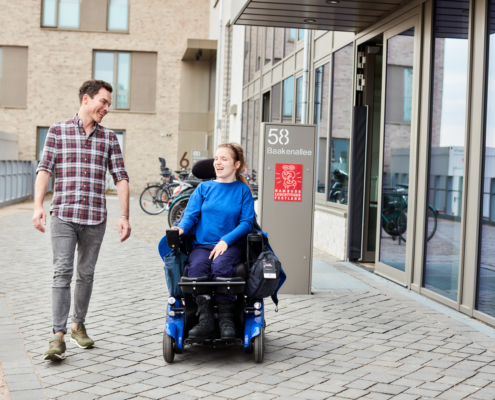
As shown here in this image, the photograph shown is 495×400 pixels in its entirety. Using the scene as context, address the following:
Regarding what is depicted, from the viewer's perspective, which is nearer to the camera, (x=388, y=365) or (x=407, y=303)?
(x=388, y=365)

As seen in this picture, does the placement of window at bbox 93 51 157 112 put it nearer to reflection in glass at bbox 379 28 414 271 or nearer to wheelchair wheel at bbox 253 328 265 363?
reflection in glass at bbox 379 28 414 271

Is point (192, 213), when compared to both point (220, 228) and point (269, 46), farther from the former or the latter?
point (269, 46)

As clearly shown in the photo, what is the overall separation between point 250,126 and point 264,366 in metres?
12.9

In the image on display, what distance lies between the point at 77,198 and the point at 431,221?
144 inches

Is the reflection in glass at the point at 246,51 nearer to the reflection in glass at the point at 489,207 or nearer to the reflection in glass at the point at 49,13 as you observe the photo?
the reflection in glass at the point at 489,207

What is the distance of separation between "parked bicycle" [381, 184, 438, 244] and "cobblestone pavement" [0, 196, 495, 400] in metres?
0.77

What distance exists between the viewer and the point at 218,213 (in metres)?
4.36

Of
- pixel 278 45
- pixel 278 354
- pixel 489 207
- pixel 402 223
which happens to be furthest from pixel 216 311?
pixel 278 45

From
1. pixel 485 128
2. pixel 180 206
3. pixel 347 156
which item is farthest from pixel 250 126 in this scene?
pixel 485 128

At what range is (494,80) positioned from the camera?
5.22 metres

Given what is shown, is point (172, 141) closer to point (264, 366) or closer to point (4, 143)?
point (4, 143)

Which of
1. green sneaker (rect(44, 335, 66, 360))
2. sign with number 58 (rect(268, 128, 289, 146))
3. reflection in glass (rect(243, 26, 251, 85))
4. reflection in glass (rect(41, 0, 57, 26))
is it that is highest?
reflection in glass (rect(41, 0, 57, 26))

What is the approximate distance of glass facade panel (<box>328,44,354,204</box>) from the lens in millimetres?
8984

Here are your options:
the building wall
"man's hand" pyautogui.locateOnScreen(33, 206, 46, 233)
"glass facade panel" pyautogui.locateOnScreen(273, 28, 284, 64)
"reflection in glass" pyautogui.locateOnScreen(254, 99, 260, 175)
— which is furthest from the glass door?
the building wall
